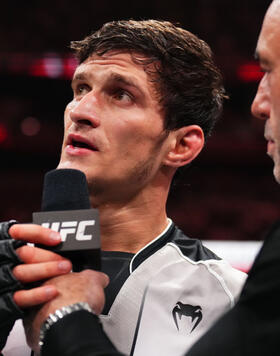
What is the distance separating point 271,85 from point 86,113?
519mm

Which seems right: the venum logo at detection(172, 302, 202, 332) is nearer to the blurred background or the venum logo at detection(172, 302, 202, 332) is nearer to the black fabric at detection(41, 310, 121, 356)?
the black fabric at detection(41, 310, 121, 356)

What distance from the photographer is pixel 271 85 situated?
1.02 m

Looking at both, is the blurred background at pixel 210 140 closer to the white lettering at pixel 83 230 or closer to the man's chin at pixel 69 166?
the man's chin at pixel 69 166

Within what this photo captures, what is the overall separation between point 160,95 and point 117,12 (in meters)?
4.11

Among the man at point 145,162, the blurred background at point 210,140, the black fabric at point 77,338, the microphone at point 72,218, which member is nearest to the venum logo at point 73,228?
the microphone at point 72,218

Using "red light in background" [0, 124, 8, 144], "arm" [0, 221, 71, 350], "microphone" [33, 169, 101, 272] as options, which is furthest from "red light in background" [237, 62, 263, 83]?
"arm" [0, 221, 71, 350]

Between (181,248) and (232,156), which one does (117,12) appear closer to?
(232,156)

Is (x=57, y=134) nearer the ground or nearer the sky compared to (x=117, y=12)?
nearer the ground

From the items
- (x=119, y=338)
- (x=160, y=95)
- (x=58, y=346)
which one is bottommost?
(x=119, y=338)

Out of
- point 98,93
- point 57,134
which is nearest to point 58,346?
point 98,93

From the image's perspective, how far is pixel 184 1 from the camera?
5.46 metres

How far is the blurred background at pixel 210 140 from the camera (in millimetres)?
5168

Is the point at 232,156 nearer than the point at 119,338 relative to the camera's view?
No

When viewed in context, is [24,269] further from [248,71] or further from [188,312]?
[248,71]
